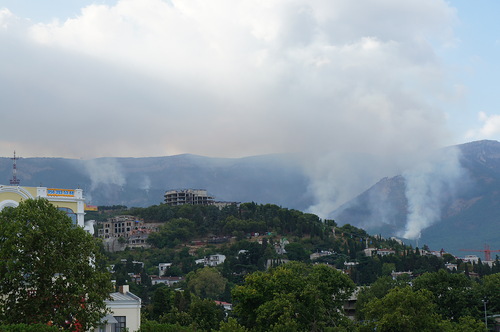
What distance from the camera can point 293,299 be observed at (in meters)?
59.6

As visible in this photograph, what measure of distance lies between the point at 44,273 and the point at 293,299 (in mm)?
24785

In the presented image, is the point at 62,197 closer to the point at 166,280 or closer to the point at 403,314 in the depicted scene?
the point at 403,314

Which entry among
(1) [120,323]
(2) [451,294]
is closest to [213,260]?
(2) [451,294]

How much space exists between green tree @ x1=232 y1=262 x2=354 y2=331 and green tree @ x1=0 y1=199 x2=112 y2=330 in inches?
715

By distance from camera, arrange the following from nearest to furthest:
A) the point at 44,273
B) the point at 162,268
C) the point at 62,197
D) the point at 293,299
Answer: the point at 44,273, the point at 62,197, the point at 293,299, the point at 162,268

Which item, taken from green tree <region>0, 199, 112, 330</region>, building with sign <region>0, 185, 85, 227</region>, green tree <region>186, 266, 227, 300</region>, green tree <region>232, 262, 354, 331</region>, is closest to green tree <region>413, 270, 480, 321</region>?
green tree <region>232, 262, 354, 331</region>

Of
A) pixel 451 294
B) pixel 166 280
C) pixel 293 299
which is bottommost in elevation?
pixel 451 294

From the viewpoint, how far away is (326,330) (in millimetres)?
60062

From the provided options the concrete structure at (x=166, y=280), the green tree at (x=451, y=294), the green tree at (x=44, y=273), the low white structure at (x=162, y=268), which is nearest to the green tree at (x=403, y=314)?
the green tree at (x=451, y=294)

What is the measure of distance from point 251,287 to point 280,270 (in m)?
2.95

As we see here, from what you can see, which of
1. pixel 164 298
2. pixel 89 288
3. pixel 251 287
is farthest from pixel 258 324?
pixel 164 298

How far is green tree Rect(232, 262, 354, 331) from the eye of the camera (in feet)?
194

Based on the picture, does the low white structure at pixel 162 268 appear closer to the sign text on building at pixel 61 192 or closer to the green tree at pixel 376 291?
the green tree at pixel 376 291

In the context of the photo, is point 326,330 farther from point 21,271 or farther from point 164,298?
point 164,298
